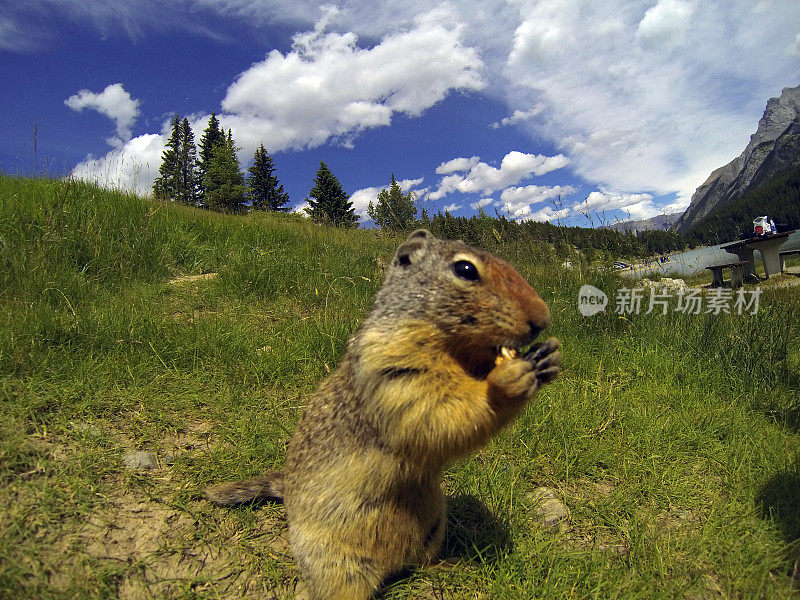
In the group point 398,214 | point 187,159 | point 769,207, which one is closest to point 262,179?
point 187,159

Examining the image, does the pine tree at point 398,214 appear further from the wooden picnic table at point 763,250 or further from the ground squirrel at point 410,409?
the wooden picnic table at point 763,250

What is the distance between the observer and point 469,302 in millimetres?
1746

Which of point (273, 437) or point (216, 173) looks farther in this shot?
point (216, 173)

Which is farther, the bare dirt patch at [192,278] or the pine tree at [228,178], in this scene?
the pine tree at [228,178]

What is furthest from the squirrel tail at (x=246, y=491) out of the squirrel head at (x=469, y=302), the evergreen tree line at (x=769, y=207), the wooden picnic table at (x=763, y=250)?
the evergreen tree line at (x=769, y=207)

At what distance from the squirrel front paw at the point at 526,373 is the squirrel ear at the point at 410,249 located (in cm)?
70

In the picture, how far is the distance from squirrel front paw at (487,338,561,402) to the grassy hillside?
1100mm

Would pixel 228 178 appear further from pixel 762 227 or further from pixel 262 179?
pixel 762 227

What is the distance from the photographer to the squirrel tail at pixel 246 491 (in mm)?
2242

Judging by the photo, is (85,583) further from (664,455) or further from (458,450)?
(664,455)

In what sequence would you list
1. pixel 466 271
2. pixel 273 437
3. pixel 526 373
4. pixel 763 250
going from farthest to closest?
pixel 763 250 → pixel 273 437 → pixel 466 271 → pixel 526 373

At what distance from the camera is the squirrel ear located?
2066 millimetres

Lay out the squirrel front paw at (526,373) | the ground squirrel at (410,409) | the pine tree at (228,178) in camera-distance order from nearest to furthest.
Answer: the squirrel front paw at (526,373) → the ground squirrel at (410,409) → the pine tree at (228,178)

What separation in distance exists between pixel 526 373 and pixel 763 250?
2024 cm
